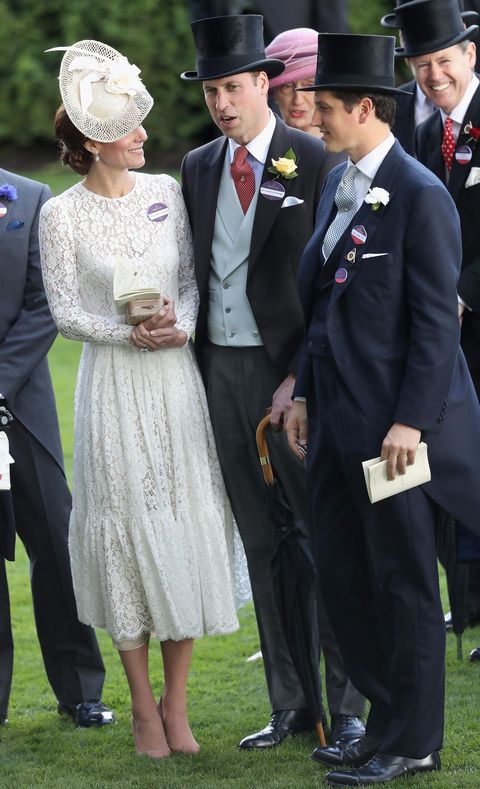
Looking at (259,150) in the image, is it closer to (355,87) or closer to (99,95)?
(99,95)

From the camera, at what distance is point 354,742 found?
15.0ft

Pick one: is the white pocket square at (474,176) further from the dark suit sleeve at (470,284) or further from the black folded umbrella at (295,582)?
the black folded umbrella at (295,582)

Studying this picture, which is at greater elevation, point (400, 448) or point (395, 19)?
point (395, 19)

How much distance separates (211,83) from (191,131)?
39.3 feet

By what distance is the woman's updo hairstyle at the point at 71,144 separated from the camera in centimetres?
472

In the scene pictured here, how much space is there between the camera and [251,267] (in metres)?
4.68

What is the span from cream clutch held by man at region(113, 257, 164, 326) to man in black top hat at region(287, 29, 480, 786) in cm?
49

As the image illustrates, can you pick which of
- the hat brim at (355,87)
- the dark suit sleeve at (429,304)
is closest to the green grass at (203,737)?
the dark suit sleeve at (429,304)

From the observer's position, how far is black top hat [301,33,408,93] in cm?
416

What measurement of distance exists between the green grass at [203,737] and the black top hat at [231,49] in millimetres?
Result: 2116

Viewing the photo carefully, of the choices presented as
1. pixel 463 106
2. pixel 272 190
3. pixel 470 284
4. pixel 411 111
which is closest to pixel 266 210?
pixel 272 190

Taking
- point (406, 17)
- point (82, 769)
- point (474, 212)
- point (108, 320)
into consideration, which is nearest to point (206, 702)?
point (82, 769)

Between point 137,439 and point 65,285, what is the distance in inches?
20.6

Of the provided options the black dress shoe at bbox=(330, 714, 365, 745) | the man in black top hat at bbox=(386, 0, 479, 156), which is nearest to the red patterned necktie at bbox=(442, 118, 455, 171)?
the man in black top hat at bbox=(386, 0, 479, 156)
